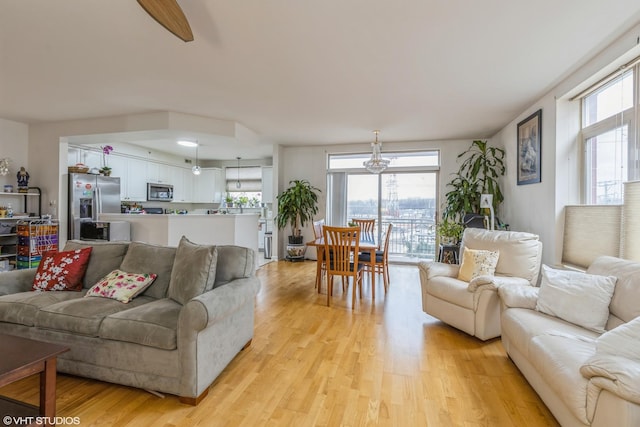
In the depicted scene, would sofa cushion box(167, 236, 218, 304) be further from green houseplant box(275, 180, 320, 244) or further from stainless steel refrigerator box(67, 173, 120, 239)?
green houseplant box(275, 180, 320, 244)

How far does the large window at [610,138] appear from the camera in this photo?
2.40m

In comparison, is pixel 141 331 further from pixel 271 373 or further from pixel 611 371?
pixel 611 371

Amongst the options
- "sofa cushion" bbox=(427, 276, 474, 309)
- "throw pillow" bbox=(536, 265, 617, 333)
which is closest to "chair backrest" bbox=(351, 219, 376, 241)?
"sofa cushion" bbox=(427, 276, 474, 309)

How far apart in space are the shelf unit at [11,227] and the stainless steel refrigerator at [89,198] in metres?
0.56

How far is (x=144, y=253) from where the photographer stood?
257 cm

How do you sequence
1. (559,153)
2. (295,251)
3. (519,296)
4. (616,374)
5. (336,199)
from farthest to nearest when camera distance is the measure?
(336,199)
(295,251)
(559,153)
(519,296)
(616,374)

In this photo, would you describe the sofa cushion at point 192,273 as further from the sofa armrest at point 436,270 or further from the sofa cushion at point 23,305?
the sofa armrest at point 436,270

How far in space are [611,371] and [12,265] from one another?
22.0ft

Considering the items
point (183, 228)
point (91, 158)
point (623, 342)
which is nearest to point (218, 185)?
point (91, 158)

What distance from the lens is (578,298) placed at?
2.00m

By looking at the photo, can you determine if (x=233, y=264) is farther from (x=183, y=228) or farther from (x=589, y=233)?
(x=589, y=233)

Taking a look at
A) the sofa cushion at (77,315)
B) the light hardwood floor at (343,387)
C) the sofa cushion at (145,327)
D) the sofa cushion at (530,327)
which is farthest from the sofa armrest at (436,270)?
the sofa cushion at (77,315)

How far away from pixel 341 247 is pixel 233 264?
151cm

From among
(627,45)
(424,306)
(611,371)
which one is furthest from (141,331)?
(627,45)
